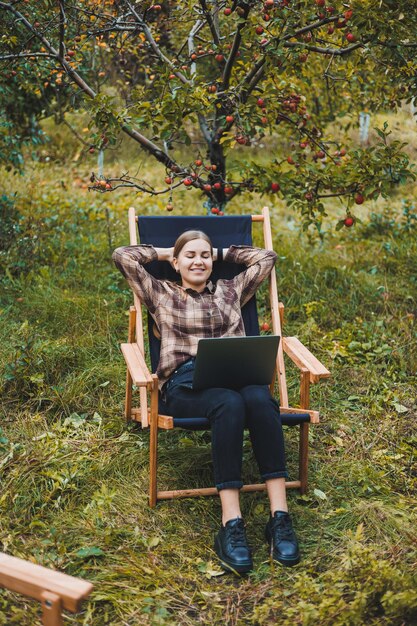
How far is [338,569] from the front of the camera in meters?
2.78

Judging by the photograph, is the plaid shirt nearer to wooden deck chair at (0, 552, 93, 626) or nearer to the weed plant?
the weed plant

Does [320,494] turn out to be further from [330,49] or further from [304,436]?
[330,49]

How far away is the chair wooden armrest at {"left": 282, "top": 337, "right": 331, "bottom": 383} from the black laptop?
6.9 inches

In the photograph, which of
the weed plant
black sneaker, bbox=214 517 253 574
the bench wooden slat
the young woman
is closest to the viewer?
the bench wooden slat

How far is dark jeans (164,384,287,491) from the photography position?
297cm

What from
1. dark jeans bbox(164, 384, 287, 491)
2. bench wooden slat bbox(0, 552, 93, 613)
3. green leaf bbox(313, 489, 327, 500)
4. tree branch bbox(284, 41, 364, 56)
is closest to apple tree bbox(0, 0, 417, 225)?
tree branch bbox(284, 41, 364, 56)

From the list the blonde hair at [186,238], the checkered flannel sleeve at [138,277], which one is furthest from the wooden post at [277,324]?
the checkered flannel sleeve at [138,277]

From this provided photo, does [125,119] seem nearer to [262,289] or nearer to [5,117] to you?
[262,289]

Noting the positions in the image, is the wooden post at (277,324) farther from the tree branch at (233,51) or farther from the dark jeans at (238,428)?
the tree branch at (233,51)

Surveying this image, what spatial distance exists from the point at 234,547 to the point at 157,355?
1091mm

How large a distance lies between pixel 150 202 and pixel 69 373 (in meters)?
3.85

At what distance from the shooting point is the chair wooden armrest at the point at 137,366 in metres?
2.99

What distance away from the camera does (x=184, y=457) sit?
11.9ft

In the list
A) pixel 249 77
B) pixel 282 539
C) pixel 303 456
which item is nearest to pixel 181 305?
pixel 303 456
